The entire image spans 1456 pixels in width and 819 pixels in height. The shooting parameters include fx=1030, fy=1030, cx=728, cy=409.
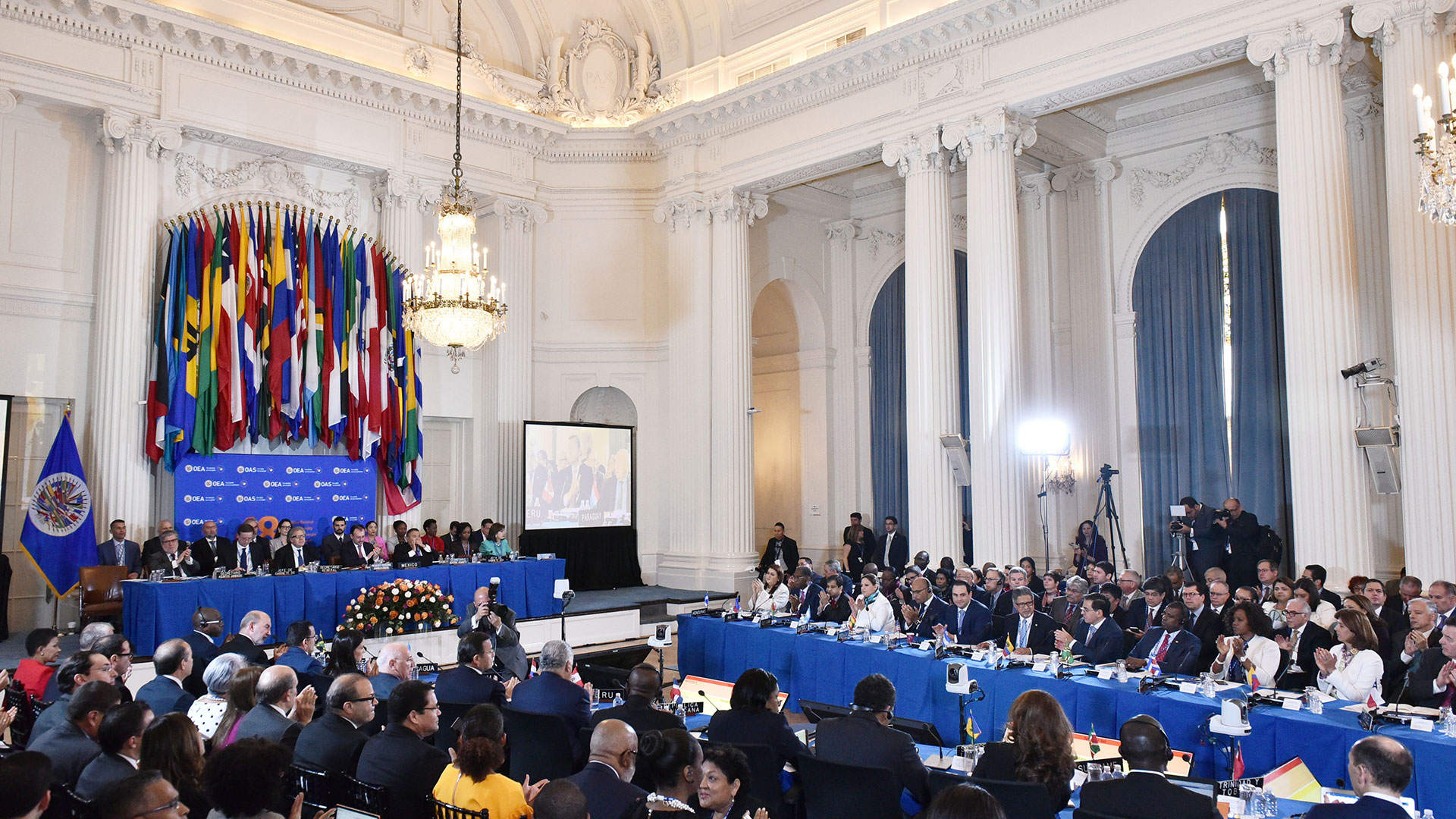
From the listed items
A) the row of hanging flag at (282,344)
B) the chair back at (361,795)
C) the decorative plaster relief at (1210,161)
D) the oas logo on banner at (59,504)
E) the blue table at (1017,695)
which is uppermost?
the decorative plaster relief at (1210,161)

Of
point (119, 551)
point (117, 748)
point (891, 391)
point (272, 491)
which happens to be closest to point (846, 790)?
point (117, 748)

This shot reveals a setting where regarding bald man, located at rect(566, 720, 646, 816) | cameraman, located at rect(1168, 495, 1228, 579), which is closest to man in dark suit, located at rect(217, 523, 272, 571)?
bald man, located at rect(566, 720, 646, 816)

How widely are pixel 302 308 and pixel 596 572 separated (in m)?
5.21

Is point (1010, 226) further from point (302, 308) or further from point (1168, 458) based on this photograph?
point (302, 308)

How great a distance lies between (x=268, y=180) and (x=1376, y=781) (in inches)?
512

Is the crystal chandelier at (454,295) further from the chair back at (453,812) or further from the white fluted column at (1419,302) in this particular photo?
the white fluted column at (1419,302)

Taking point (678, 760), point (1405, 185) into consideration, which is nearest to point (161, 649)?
point (678, 760)

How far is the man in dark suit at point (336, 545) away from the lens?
38.2 ft

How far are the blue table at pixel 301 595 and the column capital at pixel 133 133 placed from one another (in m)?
5.05

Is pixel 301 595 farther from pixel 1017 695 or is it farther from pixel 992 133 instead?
pixel 992 133

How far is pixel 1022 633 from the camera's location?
8.07 m

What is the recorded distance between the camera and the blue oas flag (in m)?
10.4

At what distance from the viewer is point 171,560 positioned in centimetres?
1036

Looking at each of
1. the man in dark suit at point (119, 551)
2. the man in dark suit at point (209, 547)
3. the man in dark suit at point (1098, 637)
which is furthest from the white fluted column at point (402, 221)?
the man in dark suit at point (1098, 637)
